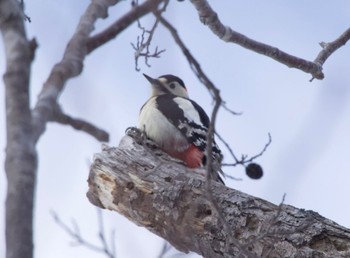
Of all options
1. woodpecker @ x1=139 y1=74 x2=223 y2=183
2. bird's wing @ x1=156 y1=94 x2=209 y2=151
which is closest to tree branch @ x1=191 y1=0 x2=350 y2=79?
woodpecker @ x1=139 y1=74 x2=223 y2=183

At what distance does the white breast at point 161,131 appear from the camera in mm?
5398

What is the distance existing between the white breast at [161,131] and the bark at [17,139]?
12.2 feet

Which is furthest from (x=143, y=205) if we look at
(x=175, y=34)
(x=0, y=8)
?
(x=0, y=8)

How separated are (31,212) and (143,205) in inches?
114

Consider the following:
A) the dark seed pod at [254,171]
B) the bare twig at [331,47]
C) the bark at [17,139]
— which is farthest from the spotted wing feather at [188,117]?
the bark at [17,139]

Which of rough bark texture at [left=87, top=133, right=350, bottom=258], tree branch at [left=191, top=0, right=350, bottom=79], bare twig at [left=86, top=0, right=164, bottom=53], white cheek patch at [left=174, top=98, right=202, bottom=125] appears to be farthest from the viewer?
white cheek patch at [left=174, top=98, right=202, bottom=125]

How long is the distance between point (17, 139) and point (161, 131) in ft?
13.1

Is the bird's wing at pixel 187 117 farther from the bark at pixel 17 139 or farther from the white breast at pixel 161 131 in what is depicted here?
the bark at pixel 17 139

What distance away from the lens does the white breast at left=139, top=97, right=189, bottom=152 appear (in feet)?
17.7

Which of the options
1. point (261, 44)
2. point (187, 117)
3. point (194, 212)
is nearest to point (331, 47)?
point (261, 44)

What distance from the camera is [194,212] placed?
13.3 ft

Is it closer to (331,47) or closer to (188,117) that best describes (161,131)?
(188,117)

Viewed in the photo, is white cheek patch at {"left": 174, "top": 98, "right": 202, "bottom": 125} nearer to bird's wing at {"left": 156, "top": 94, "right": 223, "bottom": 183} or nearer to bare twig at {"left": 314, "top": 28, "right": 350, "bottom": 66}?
bird's wing at {"left": 156, "top": 94, "right": 223, "bottom": 183}

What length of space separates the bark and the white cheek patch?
160 inches
